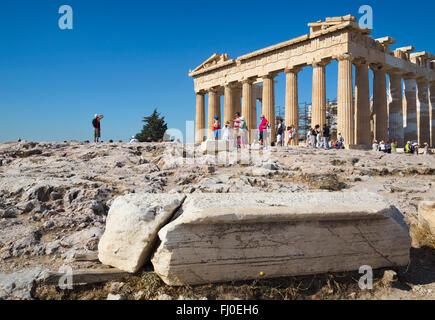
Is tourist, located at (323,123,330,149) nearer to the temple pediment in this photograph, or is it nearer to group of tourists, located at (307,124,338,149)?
group of tourists, located at (307,124,338,149)

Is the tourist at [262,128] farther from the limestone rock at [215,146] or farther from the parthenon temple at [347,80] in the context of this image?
the parthenon temple at [347,80]

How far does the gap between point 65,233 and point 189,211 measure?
8.73 ft

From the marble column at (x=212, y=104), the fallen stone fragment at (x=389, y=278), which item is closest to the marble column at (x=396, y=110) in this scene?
the marble column at (x=212, y=104)

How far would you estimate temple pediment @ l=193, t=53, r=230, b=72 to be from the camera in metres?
28.5

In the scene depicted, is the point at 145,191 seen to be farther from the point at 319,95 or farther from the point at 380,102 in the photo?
the point at 380,102

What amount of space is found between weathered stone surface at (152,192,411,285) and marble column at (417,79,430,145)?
87.3 feet

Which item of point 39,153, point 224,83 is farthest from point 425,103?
point 39,153

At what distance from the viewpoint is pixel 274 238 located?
3.38 meters

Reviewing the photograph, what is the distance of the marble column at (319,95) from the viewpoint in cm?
2050

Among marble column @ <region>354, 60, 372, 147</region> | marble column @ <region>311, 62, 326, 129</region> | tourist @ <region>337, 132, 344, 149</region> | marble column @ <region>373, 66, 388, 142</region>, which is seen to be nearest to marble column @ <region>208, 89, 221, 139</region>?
marble column @ <region>311, 62, 326, 129</region>

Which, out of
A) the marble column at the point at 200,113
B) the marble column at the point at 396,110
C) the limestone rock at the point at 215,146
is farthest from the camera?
the marble column at the point at 200,113

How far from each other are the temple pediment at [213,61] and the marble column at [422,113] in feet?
53.1

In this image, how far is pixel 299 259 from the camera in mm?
3436
